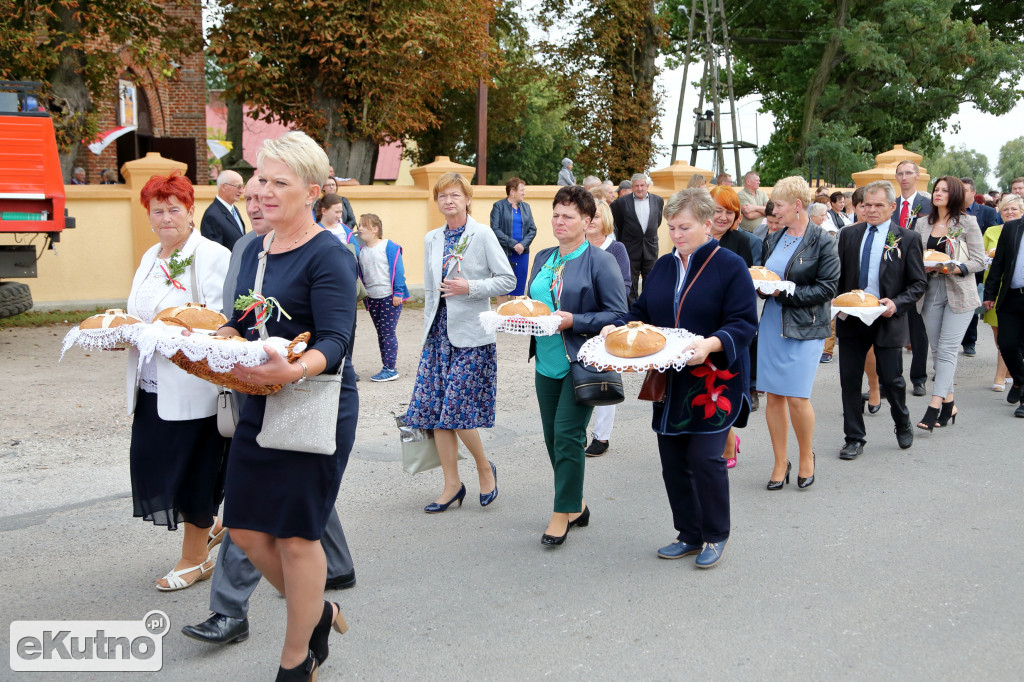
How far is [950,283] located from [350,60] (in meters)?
11.7

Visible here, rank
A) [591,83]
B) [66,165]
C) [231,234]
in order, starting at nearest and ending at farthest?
[231,234]
[66,165]
[591,83]

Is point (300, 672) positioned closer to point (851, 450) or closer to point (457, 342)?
point (457, 342)

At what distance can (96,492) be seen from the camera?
604 centimetres

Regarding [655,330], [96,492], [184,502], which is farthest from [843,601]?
[96,492]

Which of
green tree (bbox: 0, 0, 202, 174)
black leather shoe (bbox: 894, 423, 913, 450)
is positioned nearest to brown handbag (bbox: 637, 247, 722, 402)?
black leather shoe (bbox: 894, 423, 913, 450)

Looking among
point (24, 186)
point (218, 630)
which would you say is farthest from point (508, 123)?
point (218, 630)

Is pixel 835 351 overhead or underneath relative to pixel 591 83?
underneath

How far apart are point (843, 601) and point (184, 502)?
122 inches

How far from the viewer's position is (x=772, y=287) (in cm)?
600

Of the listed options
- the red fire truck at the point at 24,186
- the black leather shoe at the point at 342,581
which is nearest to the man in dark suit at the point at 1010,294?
the black leather shoe at the point at 342,581

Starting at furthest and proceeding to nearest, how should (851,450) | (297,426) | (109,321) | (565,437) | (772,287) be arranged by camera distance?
(851,450)
(772,287)
(565,437)
(109,321)
(297,426)

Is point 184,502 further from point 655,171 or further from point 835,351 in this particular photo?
point 655,171

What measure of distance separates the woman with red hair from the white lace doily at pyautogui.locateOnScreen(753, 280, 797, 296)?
3.37 metres

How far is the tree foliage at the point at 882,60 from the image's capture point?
28.4 m
